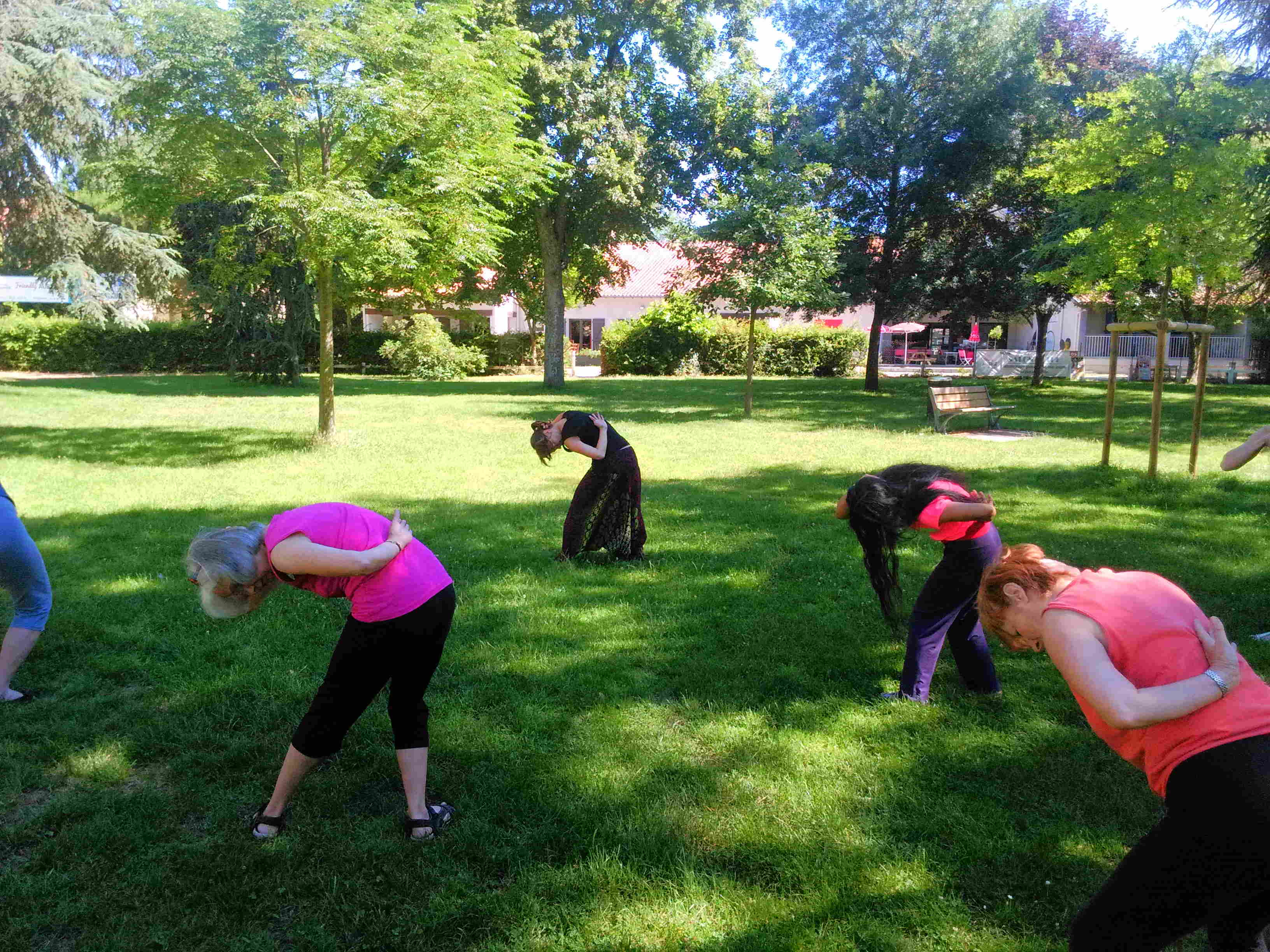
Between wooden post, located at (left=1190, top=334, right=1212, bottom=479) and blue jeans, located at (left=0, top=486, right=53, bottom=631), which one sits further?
wooden post, located at (left=1190, top=334, right=1212, bottom=479)

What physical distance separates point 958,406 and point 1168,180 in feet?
16.0

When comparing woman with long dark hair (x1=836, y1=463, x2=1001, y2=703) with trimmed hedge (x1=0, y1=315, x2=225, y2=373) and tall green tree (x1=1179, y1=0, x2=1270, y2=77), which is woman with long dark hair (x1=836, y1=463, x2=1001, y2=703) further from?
trimmed hedge (x1=0, y1=315, x2=225, y2=373)

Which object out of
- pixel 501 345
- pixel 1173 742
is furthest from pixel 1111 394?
pixel 501 345

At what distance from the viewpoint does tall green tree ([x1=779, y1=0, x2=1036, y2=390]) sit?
23906 mm

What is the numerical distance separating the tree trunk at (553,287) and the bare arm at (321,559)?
2374cm

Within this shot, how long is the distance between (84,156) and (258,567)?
82.1 ft

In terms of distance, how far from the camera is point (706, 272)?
725 inches

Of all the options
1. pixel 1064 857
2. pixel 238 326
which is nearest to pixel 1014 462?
pixel 1064 857

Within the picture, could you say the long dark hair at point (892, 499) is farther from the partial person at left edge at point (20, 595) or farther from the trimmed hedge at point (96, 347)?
the trimmed hedge at point (96, 347)

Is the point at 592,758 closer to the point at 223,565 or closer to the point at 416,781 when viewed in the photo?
the point at 416,781

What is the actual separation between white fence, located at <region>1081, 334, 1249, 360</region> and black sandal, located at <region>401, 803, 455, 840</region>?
37.1 metres

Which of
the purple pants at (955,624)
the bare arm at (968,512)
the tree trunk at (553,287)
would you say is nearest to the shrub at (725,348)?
the tree trunk at (553,287)

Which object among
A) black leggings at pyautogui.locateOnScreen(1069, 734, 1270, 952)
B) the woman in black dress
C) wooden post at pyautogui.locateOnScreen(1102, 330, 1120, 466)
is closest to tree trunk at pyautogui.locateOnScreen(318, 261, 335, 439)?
the woman in black dress

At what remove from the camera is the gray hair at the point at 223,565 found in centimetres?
289
